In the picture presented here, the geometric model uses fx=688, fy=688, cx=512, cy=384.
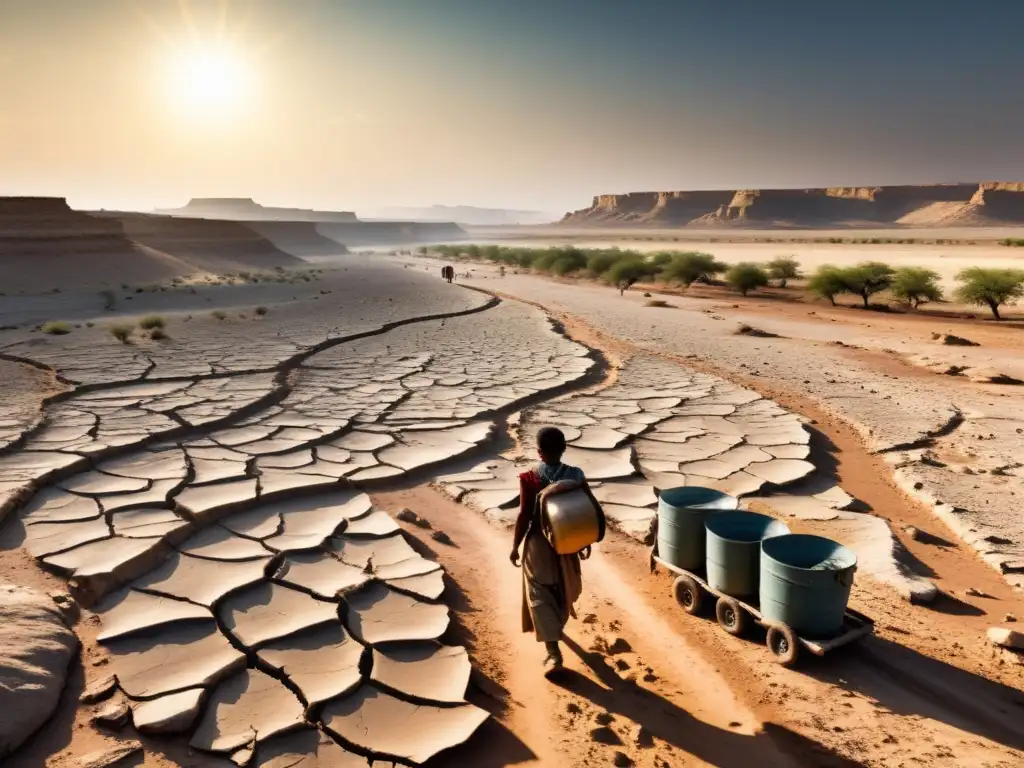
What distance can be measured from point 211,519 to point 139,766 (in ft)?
6.74

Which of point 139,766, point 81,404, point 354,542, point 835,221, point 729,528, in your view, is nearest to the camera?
point 139,766

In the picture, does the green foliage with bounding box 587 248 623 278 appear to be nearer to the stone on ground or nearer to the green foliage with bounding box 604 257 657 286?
the green foliage with bounding box 604 257 657 286

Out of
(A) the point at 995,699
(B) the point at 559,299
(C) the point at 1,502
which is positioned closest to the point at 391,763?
(A) the point at 995,699

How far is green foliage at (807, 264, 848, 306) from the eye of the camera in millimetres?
20344

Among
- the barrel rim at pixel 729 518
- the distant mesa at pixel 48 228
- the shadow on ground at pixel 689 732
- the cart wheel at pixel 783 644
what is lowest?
the shadow on ground at pixel 689 732

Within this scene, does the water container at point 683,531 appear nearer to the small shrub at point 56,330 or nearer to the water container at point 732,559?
the water container at point 732,559

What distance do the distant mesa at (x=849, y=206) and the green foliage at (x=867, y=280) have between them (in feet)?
305

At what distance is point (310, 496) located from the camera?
4680 millimetres

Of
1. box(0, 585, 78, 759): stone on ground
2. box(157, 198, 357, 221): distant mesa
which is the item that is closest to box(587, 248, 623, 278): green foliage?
box(0, 585, 78, 759): stone on ground

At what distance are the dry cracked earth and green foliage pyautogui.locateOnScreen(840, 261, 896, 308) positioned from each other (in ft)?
42.9

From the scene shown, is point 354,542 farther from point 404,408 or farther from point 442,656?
point 404,408

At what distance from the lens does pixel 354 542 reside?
400cm

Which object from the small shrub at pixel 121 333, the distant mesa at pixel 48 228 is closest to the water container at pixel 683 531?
the small shrub at pixel 121 333

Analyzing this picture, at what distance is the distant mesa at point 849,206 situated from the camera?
Answer: 326ft
